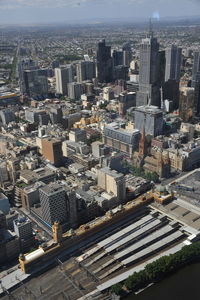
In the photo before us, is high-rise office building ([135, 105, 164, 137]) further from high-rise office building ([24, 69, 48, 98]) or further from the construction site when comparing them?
high-rise office building ([24, 69, 48, 98])

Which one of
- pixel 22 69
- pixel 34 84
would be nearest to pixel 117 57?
pixel 22 69

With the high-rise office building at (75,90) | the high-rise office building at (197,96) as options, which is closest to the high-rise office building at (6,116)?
the high-rise office building at (75,90)

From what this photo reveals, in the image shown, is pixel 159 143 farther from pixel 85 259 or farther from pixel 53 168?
pixel 85 259

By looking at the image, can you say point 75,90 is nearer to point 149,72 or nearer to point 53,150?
point 149,72

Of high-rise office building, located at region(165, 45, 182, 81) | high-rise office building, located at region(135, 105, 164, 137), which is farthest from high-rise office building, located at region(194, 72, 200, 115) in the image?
high-rise office building, located at region(165, 45, 182, 81)

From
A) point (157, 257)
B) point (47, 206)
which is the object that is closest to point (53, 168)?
point (47, 206)
